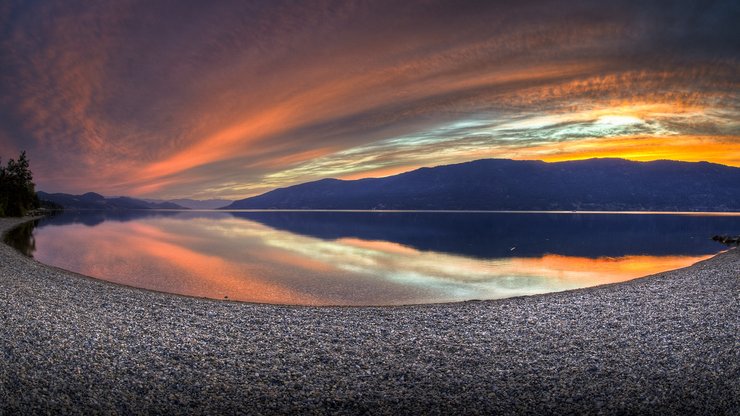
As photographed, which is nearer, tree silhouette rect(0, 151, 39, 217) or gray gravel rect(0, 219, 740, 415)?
gray gravel rect(0, 219, 740, 415)

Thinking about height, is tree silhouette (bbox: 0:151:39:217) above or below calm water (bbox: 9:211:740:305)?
above

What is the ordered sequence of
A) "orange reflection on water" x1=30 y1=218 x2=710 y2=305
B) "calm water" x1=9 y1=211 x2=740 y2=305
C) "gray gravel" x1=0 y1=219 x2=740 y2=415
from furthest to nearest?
"calm water" x1=9 y1=211 x2=740 y2=305, "orange reflection on water" x1=30 y1=218 x2=710 y2=305, "gray gravel" x1=0 y1=219 x2=740 y2=415

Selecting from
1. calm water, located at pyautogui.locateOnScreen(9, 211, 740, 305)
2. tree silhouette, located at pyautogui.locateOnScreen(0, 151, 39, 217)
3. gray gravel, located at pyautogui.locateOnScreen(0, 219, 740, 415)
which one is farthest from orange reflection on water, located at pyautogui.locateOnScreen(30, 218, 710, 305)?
tree silhouette, located at pyautogui.locateOnScreen(0, 151, 39, 217)

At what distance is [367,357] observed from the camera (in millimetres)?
13594

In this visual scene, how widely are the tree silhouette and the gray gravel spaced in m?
136

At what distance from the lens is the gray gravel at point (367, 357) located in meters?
10.3

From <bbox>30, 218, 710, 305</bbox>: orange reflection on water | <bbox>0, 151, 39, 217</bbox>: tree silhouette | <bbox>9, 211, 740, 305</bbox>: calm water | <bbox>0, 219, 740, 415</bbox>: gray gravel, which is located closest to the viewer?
<bbox>0, 219, 740, 415</bbox>: gray gravel

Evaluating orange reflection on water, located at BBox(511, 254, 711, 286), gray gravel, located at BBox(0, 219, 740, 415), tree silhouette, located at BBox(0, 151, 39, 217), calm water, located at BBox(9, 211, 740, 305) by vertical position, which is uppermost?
tree silhouette, located at BBox(0, 151, 39, 217)

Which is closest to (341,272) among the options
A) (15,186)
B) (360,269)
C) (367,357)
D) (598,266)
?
(360,269)

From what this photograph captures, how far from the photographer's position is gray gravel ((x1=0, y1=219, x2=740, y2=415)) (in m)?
10.3

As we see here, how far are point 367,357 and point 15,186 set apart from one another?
155m

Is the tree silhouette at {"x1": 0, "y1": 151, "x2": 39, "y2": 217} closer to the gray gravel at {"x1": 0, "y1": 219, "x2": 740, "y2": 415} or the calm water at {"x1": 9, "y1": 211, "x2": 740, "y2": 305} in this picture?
the calm water at {"x1": 9, "y1": 211, "x2": 740, "y2": 305}

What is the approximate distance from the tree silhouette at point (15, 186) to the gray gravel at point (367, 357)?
5359 inches

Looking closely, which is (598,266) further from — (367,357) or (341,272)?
(367,357)
